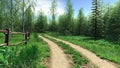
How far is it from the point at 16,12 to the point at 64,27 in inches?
1632

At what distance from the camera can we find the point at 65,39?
38.8 meters

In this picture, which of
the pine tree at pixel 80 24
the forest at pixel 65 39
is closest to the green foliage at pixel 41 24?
the forest at pixel 65 39

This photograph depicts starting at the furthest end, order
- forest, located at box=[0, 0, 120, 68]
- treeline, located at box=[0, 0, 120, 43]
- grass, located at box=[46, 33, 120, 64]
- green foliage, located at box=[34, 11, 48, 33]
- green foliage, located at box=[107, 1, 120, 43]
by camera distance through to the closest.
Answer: green foliage, located at box=[34, 11, 48, 33] < green foliage, located at box=[107, 1, 120, 43] < treeline, located at box=[0, 0, 120, 43] < grass, located at box=[46, 33, 120, 64] < forest, located at box=[0, 0, 120, 68]

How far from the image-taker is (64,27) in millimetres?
86688

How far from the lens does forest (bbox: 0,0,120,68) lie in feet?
31.6

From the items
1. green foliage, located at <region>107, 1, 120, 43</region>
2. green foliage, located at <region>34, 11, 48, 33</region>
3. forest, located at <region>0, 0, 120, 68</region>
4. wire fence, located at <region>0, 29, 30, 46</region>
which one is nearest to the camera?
forest, located at <region>0, 0, 120, 68</region>

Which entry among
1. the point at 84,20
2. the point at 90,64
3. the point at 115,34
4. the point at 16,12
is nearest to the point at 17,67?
the point at 90,64

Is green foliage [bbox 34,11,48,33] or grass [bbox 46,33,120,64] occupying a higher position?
green foliage [bbox 34,11,48,33]

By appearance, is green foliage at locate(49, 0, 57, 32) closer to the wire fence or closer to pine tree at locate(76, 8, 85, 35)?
pine tree at locate(76, 8, 85, 35)

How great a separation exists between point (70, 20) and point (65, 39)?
147 feet

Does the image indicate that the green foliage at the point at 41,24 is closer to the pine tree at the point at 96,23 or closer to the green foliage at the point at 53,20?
the green foliage at the point at 53,20

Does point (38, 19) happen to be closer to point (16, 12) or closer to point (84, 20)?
point (84, 20)

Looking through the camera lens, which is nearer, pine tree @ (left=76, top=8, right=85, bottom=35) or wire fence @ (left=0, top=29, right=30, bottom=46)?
wire fence @ (left=0, top=29, right=30, bottom=46)

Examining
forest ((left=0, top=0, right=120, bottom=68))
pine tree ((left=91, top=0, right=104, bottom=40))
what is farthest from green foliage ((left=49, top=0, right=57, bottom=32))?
pine tree ((left=91, top=0, right=104, bottom=40))
